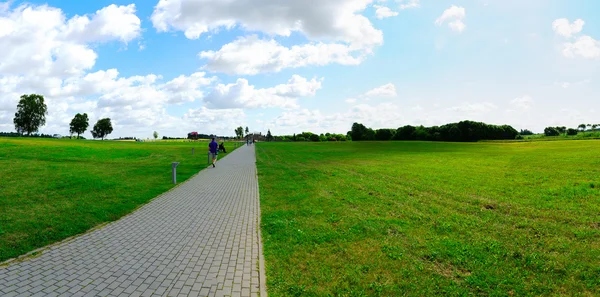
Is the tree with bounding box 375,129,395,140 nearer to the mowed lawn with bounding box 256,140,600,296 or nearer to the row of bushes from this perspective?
the row of bushes

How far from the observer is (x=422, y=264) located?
5.49 metres

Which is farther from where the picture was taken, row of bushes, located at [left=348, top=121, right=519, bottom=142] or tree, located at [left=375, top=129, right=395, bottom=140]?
tree, located at [left=375, top=129, right=395, bottom=140]

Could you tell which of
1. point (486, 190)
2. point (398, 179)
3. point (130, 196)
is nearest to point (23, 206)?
point (130, 196)

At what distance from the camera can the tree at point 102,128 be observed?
120 metres

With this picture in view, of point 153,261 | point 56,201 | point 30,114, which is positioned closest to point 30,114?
point 30,114

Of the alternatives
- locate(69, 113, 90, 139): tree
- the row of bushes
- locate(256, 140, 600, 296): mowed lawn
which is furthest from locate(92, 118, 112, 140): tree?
locate(256, 140, 600, 296): mowed lawn

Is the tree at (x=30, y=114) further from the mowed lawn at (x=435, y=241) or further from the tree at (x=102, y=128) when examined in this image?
the mowed lawn at (x=435, y=241)

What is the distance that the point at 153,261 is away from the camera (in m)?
5.78

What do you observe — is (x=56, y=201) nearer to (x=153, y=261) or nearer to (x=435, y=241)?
(x=153, y=261)

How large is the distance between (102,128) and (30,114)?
37.5m

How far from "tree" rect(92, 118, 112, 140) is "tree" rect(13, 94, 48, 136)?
3474 cm

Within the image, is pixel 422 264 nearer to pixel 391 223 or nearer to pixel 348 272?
pixel 348 272

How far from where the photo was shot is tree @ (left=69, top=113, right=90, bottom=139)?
10175 cm

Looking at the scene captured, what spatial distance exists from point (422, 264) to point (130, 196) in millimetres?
10795
